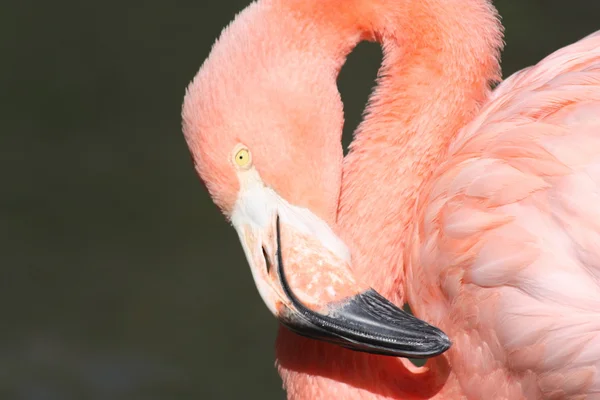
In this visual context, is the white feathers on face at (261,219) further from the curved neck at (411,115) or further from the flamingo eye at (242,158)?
the curved neck at (411,115)

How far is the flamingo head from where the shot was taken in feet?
8.46

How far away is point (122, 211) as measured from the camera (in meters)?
5.59

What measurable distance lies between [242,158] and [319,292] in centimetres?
46

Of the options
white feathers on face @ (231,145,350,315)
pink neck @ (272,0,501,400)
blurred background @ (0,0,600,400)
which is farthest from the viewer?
blurred background @ (0,0,600,400)

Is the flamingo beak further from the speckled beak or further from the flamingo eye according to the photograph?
the flamingo eye

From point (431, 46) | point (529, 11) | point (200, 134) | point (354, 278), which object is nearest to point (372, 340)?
point (354, 278)

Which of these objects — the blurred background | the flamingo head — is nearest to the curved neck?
the flamingo head

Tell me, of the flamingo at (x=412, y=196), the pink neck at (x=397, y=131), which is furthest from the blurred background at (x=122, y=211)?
the flamingo at (x=412, y=196)

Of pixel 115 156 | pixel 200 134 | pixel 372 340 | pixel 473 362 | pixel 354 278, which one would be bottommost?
pixel 473 362

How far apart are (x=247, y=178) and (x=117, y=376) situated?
2.67 metres

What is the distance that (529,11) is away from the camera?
255 inches

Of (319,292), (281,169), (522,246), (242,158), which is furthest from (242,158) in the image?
(522,246)

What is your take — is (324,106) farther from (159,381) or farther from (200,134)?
(159,381)

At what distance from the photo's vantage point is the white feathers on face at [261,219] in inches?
106
